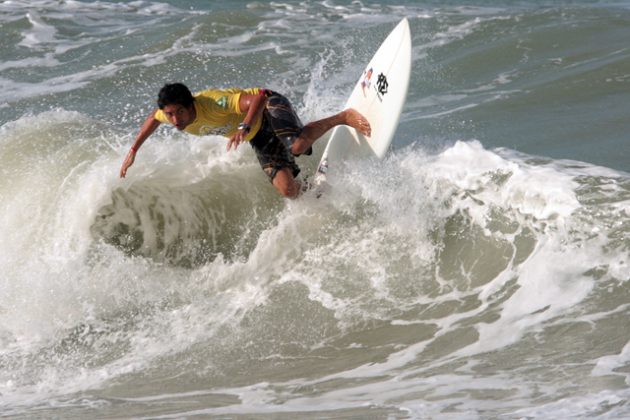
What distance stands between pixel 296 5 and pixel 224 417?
14.9m

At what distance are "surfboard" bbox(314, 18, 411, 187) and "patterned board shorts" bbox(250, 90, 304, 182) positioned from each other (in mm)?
545

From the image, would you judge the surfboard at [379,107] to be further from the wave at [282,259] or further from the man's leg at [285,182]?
the man's leg at [285,182]

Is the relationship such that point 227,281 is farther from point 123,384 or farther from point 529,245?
point 529,245

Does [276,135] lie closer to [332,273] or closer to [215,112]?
[215,112]

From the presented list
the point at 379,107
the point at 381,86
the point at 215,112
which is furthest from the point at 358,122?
the point at 215,112

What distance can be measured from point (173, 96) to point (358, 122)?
1.96 metres

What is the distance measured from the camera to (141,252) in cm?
815

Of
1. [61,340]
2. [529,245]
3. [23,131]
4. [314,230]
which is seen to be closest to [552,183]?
[529,245]

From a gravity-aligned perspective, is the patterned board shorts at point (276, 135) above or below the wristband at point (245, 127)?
below

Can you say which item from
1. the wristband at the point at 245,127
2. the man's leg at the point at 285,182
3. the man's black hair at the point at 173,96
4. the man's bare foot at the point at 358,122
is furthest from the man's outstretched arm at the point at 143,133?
the man's bare foot at the point at 358,122

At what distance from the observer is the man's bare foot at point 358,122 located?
7.66 metres

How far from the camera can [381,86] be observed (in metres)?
7.75

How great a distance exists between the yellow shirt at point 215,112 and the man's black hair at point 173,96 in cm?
24

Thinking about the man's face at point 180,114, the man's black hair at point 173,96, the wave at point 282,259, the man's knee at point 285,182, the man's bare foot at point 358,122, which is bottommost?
the wave at point 282,259
